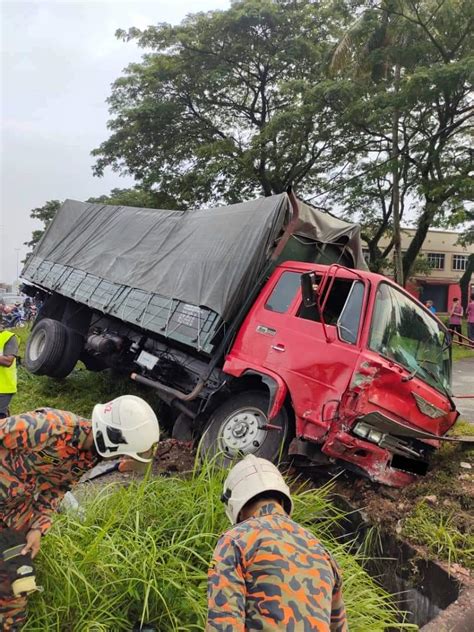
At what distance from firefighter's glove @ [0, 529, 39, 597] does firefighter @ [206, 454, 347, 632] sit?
1000mm

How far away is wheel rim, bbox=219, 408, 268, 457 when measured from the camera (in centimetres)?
428

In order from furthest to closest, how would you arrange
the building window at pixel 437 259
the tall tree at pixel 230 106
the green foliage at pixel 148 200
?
1. the building window at pixel 437 259
2. the green foliage at pixel 148 200
3. the tall tree at pixel 230 106

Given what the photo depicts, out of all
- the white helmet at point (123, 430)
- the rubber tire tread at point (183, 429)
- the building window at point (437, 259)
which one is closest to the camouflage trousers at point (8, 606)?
the white helmet at point (123, 430)

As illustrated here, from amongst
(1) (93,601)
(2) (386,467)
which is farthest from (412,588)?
(1) (93,601)

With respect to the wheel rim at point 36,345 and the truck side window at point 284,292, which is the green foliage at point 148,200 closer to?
the wheel rim at point 36,345

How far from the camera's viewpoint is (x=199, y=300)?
5.21 metres

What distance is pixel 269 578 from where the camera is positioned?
155 cm

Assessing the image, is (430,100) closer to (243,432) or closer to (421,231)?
(421,231)

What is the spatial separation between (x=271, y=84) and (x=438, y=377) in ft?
49.1

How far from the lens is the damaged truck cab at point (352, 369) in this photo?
12.6 ft

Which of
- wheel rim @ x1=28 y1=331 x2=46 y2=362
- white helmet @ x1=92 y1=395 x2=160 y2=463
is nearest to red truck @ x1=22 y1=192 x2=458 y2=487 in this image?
wheel rim @ x1=28 y1=331 x2=46 y2=362

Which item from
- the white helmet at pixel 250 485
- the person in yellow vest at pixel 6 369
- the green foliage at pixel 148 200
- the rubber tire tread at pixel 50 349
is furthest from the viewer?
the green foliage at pixel 148 200

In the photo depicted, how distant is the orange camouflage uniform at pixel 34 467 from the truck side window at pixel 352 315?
2377 millimetres

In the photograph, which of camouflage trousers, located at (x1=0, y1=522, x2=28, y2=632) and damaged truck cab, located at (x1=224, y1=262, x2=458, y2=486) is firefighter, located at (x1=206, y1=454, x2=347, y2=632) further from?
damaged truck cab, located at (x1=224, y1=262, x2=458, y2=486)
